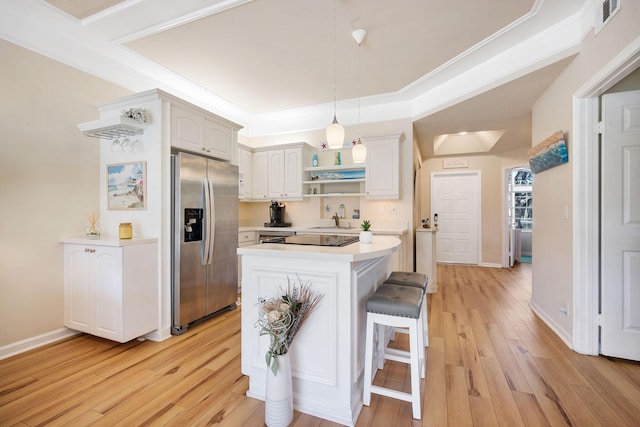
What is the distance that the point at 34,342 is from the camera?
254cm

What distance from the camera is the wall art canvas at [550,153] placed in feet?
8.48

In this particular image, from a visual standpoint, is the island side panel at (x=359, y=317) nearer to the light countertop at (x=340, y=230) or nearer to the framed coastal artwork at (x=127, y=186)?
the light countertop at (x=340, y=230)

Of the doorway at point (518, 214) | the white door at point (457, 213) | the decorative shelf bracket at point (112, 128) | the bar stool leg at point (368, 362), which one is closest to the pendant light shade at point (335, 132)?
the bar stool leg at point (368, 362)

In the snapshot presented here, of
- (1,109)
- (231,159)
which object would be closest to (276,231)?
(231,159)

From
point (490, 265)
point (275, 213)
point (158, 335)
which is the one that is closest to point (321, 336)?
point (158, 335)

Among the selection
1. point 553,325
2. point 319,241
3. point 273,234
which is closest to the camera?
point 319,241

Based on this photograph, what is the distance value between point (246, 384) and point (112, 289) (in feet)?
4.87

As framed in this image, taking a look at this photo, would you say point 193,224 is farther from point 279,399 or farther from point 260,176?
point 260,176

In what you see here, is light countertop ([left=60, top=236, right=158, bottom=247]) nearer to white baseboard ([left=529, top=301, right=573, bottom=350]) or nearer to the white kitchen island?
the white kitchen island

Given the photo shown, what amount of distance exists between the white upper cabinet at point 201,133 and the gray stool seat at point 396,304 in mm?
2436

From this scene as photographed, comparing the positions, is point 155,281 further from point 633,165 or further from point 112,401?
point 633,165

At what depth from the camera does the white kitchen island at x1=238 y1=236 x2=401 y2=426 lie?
1656 mm

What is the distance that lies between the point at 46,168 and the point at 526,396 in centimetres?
423

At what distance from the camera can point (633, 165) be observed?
2260mm
